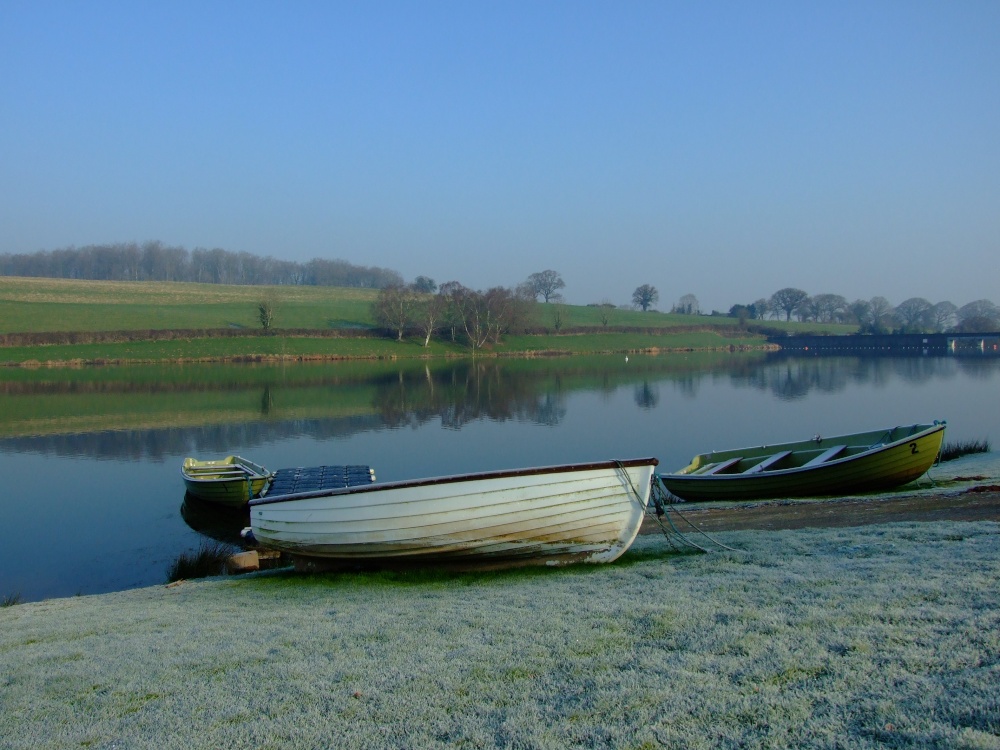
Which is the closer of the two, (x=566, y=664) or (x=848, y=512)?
(x=566, y=664)

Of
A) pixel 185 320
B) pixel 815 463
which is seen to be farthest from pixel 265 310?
pixel 815 463

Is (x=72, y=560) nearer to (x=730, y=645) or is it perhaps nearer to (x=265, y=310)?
(x=730, y=645)

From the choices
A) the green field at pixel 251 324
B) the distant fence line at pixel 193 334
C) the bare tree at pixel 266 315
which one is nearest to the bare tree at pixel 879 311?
the green field at pixel 251 324

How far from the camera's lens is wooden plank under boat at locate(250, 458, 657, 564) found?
29.1 feet

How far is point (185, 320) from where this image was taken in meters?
90.7

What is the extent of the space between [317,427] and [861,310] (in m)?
157

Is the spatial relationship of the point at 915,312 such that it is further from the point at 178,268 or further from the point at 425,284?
the point at 178,268

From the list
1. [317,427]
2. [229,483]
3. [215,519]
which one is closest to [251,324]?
[317,427]

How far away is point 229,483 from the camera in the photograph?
17.7 meters

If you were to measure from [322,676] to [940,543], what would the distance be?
703 cm

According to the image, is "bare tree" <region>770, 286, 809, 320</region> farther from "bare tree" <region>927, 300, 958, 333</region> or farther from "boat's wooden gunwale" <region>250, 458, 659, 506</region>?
"boat's wooden gunwale" <region>250, 458, 659, 506</region>

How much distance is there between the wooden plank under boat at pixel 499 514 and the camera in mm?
8883

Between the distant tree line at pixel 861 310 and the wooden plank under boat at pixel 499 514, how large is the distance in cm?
14728

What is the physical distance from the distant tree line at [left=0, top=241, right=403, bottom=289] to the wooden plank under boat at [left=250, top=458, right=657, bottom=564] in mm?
143564
